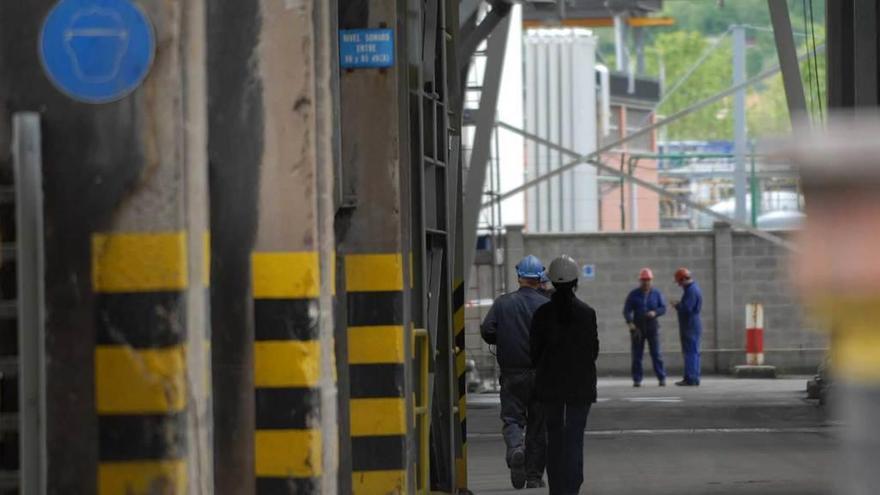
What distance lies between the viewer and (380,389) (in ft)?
38.0

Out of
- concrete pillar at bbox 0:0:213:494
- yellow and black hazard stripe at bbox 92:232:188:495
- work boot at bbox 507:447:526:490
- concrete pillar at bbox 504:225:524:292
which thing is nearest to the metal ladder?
concrete pillar at bbox 0:0:213:494

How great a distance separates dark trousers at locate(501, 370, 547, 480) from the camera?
51.5 feet

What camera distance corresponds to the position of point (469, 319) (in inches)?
1121

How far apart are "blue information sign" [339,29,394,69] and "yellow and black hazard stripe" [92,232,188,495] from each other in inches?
190

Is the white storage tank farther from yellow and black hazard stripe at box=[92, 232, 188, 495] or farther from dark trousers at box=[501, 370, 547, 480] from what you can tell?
yellow and black hazard stripe at box=[92, 232, 188, 495]

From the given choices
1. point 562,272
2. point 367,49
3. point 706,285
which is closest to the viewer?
point 367,49

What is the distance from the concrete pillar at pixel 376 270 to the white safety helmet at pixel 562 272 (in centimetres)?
195

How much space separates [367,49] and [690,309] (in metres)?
20.2

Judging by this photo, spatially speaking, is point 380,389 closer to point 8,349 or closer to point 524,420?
point 524,420

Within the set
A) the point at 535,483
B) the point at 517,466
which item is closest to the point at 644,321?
the point at 535,483

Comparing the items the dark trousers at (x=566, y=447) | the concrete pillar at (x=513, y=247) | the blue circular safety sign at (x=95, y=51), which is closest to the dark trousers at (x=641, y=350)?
the concrete pillar at (x=513, y=247)

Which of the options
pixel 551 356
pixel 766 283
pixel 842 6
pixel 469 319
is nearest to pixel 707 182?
pixel 766 283

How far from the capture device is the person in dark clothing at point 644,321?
103ft

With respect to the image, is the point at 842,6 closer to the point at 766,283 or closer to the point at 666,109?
the point at 766,283
